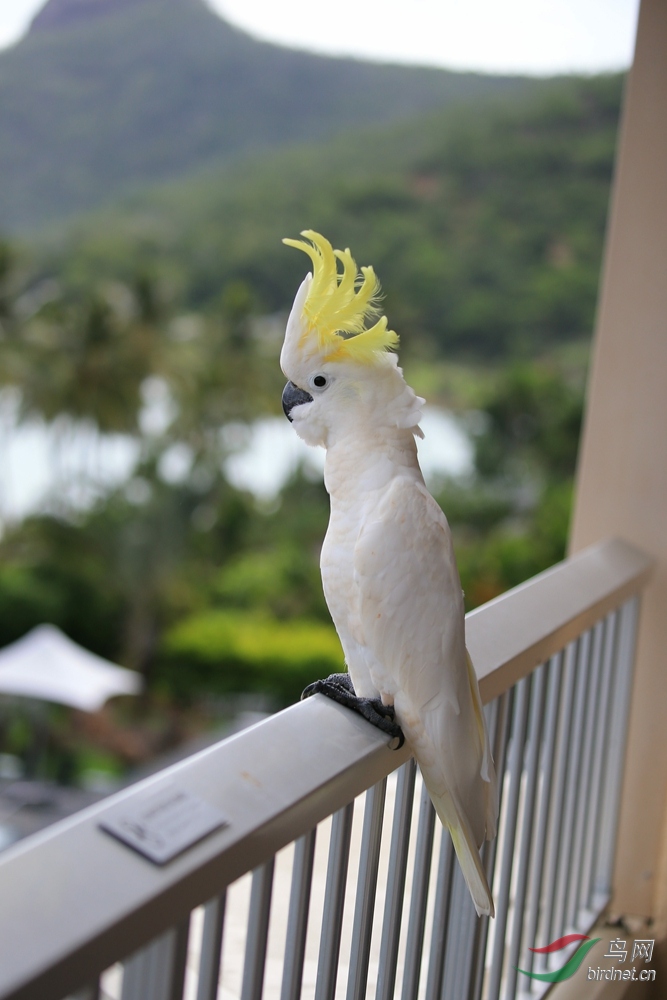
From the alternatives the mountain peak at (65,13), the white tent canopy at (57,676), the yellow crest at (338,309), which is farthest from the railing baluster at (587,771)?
the mountain peak at (65,13)

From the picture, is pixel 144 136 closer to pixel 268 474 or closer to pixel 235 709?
pixel 268 474

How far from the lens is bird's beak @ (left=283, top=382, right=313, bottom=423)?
2.92 ft

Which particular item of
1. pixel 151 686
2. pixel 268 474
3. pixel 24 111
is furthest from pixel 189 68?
pixel 151 686

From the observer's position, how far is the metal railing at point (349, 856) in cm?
51

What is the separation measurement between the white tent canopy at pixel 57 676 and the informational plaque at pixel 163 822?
11201mm

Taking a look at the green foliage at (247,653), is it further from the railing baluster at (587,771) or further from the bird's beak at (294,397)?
the bird's beak at (294,397)

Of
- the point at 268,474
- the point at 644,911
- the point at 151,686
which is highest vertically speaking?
the point at 644,911

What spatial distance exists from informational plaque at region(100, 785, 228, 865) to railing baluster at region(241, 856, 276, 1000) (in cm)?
8

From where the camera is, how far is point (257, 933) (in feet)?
2.15

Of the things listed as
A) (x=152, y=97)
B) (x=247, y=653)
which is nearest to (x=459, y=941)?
A: (x=247, y=653)

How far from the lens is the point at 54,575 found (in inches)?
634

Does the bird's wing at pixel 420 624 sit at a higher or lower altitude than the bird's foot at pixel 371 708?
higher

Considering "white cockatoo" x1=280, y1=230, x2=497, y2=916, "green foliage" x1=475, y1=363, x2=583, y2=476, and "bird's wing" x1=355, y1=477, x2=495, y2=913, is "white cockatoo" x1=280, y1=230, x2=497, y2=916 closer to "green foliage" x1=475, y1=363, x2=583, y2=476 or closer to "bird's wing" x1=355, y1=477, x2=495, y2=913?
"bird's wing" x1=355, y1=477, x2=495, y2=913

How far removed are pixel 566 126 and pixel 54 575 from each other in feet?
44.1
